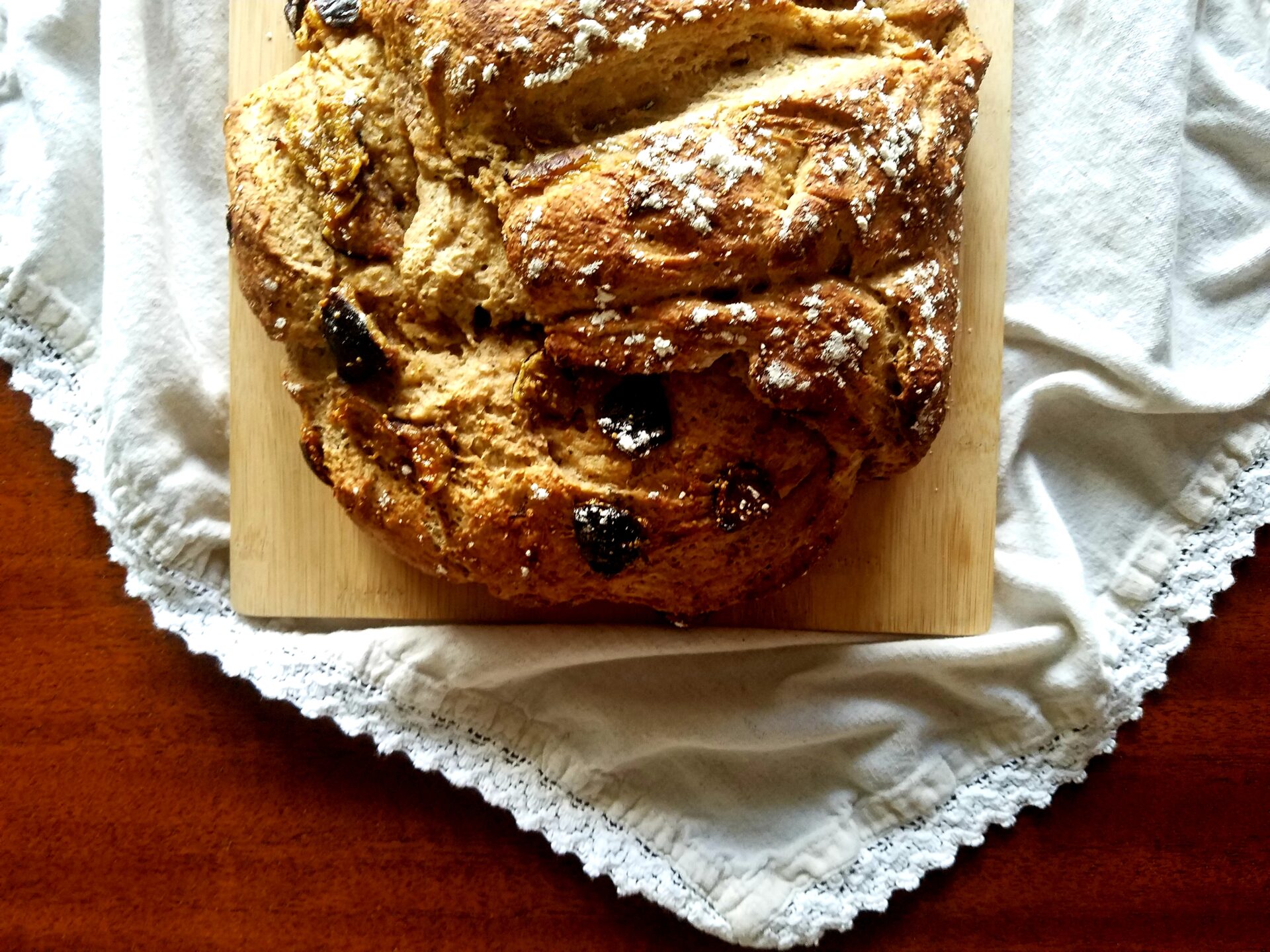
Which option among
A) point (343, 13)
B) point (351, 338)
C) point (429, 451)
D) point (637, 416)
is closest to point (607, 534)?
point (637, 416)

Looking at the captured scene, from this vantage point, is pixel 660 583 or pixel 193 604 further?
pixel 193 604

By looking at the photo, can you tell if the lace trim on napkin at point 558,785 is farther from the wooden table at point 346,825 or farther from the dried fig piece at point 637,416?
the dried fig piece at point 637,416

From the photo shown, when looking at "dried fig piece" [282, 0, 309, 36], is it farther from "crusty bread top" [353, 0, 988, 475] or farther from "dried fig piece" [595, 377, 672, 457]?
"dried fig piece" [595, 377, 672, 457]

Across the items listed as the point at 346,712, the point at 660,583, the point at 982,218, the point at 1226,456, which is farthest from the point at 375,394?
the point at 1226,456

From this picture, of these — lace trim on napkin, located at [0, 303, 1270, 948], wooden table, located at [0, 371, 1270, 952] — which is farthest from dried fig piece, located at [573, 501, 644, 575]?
wooden table, located at [0, 371, 1270, 952]

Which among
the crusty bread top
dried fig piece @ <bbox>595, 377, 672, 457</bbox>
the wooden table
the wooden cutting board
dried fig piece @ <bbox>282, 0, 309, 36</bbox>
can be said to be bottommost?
the wooden table

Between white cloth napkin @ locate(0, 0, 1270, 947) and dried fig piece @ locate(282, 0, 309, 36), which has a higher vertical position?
dried fig piece @ locate(282, 0, 309, 36)

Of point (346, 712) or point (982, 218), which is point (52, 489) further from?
point (982, 218)
